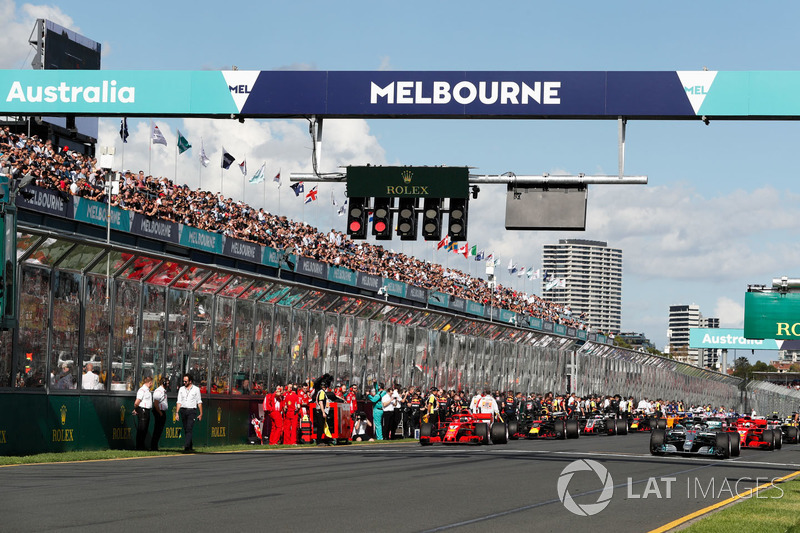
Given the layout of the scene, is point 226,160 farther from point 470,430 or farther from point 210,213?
point 470,430

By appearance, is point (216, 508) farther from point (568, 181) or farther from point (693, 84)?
point (693, 84)

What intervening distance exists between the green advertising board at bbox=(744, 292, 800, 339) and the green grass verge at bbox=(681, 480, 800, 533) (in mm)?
33878

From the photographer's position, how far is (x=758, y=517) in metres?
11.5

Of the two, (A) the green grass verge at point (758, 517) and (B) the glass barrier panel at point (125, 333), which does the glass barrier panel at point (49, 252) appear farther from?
(A) the green grass verge at point (758, 517)

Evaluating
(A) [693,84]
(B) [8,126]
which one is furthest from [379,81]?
(B) [8,126]

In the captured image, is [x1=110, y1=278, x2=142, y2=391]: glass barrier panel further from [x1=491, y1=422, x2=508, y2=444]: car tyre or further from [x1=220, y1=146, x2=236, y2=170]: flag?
[x1=220, y1=146, x2=236, y2=170]: flag

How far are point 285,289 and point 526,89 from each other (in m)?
8.78

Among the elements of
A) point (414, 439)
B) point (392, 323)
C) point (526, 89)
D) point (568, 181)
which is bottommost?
point (414, 439)

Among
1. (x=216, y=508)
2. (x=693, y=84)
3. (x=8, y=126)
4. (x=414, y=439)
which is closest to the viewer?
(x=216, y=508)

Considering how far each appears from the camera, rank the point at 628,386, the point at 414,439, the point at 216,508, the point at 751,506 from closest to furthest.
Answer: the point at 216,508 → the point at 751,506 → the point at 414,439 → the point at 628,386

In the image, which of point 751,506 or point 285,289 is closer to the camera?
point 751,506

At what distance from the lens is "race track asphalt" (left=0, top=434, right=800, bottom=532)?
32.8 feet

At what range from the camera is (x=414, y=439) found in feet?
102

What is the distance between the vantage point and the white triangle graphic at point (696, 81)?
20.4 m
